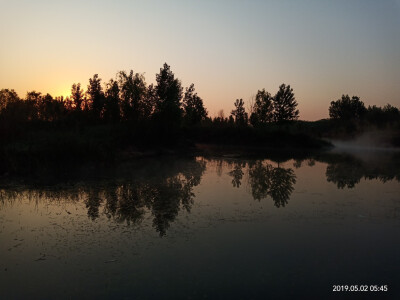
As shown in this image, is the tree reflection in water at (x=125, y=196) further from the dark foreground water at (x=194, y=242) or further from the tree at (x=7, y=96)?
the tree at (x=7, y=96)

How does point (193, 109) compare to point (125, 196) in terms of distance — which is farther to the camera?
point (193, 109)

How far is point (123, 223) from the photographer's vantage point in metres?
11.6

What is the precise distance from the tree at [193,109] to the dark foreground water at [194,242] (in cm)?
6422

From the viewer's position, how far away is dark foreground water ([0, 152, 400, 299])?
695cm

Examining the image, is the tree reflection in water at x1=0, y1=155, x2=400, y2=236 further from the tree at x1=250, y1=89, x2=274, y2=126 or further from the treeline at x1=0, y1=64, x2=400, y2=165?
the tree at x1=250, y1=89, x2=274, y2=126

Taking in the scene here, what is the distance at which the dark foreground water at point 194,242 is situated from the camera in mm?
6945

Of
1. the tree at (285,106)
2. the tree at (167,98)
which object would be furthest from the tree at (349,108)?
the tree at (167,98)

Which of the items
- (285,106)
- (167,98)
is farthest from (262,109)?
(167,98)

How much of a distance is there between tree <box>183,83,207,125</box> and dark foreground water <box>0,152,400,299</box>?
64217 millimetres

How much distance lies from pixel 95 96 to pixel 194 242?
63904mm

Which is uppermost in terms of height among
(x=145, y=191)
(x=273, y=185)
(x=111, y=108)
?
(x=111, y=108)

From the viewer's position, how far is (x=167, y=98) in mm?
63562

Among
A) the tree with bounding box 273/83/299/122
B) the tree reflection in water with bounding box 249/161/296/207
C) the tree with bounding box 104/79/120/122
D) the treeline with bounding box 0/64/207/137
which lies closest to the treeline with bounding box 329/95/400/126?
the tree with bounding box 273/83/299/122

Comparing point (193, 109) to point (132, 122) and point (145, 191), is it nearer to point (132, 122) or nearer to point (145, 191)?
point (132, 122)
